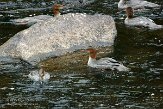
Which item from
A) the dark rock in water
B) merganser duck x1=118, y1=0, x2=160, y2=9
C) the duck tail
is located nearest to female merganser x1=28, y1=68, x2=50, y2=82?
the dark rock in water

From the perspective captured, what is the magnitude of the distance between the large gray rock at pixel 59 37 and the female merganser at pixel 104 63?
174 centimetres

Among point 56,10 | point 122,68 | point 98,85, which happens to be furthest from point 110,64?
point 56,10

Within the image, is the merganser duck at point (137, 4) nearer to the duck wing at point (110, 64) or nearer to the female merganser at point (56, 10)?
the female merganser at point (56, 10)

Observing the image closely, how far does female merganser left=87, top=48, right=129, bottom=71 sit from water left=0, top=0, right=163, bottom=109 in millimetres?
203

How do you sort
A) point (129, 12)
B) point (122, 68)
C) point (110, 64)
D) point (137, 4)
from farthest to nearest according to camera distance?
point (137, 4)
point (129, 12)
point (110, 64)
point (122, 68)

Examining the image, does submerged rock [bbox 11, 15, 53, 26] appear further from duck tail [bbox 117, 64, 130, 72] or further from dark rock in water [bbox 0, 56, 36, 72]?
duck tail [bbox 117, 64, 130, 72]

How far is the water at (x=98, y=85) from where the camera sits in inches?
578

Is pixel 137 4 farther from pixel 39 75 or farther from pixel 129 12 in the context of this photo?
pixel 39 75

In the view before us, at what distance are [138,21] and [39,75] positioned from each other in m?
9.01

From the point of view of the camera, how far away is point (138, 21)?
2472cm

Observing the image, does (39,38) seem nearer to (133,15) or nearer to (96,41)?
(96,41)

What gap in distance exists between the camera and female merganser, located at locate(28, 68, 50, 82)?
16641mm

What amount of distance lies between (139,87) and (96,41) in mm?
6078

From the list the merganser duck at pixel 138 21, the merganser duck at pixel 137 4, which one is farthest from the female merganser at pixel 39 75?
the merganser duck at pixel 137 4
